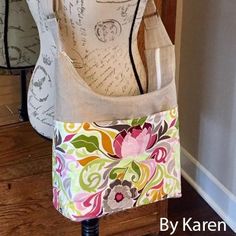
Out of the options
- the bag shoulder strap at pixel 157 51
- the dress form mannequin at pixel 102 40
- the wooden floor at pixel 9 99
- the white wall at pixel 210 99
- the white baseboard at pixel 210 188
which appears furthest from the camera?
the white baseboard at pixel 210 188

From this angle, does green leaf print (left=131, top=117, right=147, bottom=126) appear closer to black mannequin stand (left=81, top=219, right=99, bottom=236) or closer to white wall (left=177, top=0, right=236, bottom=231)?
black mannequin stand (left=81, top=219, right=99, bottom=236)

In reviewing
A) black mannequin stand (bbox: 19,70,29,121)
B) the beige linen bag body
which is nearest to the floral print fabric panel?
the beige linen bag body

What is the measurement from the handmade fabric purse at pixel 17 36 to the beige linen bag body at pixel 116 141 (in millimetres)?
238

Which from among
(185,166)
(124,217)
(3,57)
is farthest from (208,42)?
(3,57)

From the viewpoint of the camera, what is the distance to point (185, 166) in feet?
6.54

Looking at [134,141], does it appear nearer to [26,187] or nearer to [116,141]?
[116,141]

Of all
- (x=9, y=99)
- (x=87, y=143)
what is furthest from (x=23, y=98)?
(x=87, y=143)

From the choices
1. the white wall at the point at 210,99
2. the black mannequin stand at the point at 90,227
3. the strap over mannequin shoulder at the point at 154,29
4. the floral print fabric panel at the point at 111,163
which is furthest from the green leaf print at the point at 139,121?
the white wall at the point at 210,99

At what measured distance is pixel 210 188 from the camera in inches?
73.4

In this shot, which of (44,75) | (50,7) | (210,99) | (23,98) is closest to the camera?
(50,7)

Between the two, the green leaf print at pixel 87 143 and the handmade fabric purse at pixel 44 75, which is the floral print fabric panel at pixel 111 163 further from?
the handmade fabric purse at pixel 44 75

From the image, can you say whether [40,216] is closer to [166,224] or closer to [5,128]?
[5,128]

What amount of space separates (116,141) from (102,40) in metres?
0.21

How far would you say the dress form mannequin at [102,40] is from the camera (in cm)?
105
